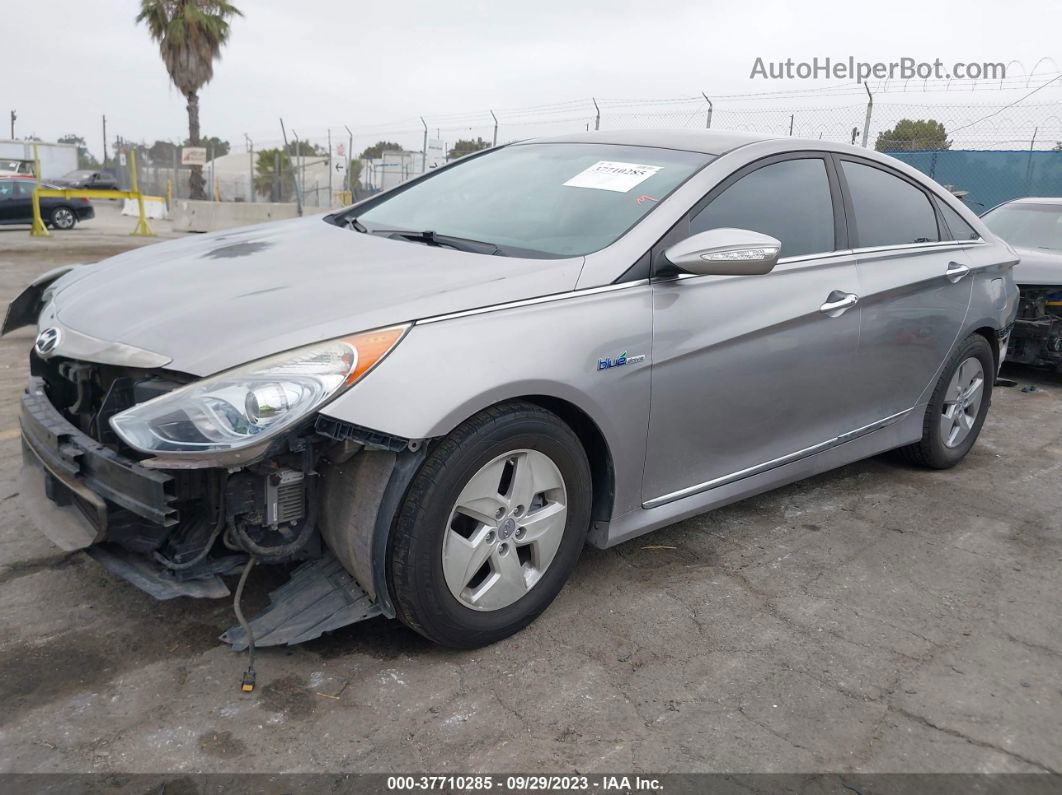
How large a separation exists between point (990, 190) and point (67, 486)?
14966 millimetres

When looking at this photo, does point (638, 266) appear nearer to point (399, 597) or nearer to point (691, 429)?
point (691, 429)

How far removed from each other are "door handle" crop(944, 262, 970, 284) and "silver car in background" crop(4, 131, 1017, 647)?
0.53 meters

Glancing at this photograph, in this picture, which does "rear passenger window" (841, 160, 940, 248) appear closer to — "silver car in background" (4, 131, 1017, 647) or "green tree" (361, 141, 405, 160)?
"silver car in background" (4, 131, 1017, 647)

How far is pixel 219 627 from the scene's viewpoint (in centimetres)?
272

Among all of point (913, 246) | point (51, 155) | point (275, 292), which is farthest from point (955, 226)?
point (51, 155)

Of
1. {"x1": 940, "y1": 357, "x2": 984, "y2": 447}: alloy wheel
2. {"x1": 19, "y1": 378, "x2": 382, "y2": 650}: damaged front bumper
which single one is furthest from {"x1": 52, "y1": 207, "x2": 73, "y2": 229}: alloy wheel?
Answer: {"x1": 940, "y1": 357, "x2": 984, "y2": 447}: alloy wheel

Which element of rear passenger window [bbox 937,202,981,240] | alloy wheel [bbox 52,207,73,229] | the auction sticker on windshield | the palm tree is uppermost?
the palm tree

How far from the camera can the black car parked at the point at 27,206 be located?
775 inches

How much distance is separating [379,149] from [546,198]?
1906 centimetres

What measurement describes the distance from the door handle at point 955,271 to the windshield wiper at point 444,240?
7.62 ft

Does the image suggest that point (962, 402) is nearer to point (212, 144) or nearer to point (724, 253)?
point (724, 253)

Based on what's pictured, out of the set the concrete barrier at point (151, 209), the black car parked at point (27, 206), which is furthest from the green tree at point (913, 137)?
the concrete barrier at point (151, 209)

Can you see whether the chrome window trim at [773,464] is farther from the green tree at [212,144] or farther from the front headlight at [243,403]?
the green tree at [212,144]

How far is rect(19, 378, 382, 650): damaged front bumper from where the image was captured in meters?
2.29
